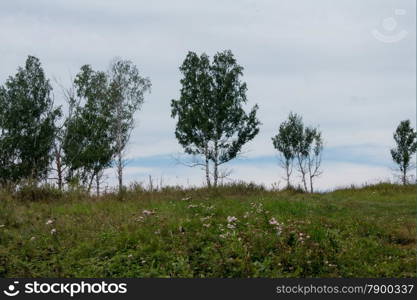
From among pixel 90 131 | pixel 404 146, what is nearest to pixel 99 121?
pixel 90 131

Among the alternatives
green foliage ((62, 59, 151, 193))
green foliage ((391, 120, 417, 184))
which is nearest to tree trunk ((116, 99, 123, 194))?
green foliage ((62, 59, 151, 193))

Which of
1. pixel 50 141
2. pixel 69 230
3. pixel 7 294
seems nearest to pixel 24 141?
pixel 50 141

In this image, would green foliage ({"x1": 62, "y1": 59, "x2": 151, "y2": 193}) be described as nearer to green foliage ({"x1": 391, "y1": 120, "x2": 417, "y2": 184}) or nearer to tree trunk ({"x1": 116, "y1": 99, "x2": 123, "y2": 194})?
tree trunk ({"x1": 116, "y1": 99, "x2": 123, "y2": 194})

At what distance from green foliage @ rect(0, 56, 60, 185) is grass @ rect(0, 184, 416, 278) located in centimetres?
3328

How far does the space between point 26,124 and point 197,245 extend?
1575 inches

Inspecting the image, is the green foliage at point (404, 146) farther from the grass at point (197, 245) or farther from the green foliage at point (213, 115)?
the grass at point (197, 245)

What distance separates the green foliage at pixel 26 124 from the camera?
42062 mm

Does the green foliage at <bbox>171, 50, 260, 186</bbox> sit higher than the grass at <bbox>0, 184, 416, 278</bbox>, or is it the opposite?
the green foliage at <bbox>171, 50, 260, 186</bbox>

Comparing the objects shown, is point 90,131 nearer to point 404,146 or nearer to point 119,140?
point 119,140

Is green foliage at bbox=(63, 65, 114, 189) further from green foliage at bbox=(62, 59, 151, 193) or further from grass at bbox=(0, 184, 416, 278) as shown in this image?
grass at bbox=(0, 184, 416, 278)

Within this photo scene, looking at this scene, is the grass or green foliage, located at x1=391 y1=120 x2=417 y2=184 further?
green foliage, located at x1=391 y1=120 x2=417 y2=184

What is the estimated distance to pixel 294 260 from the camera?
7430 mm

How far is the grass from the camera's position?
7.20m

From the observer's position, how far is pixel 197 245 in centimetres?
791
